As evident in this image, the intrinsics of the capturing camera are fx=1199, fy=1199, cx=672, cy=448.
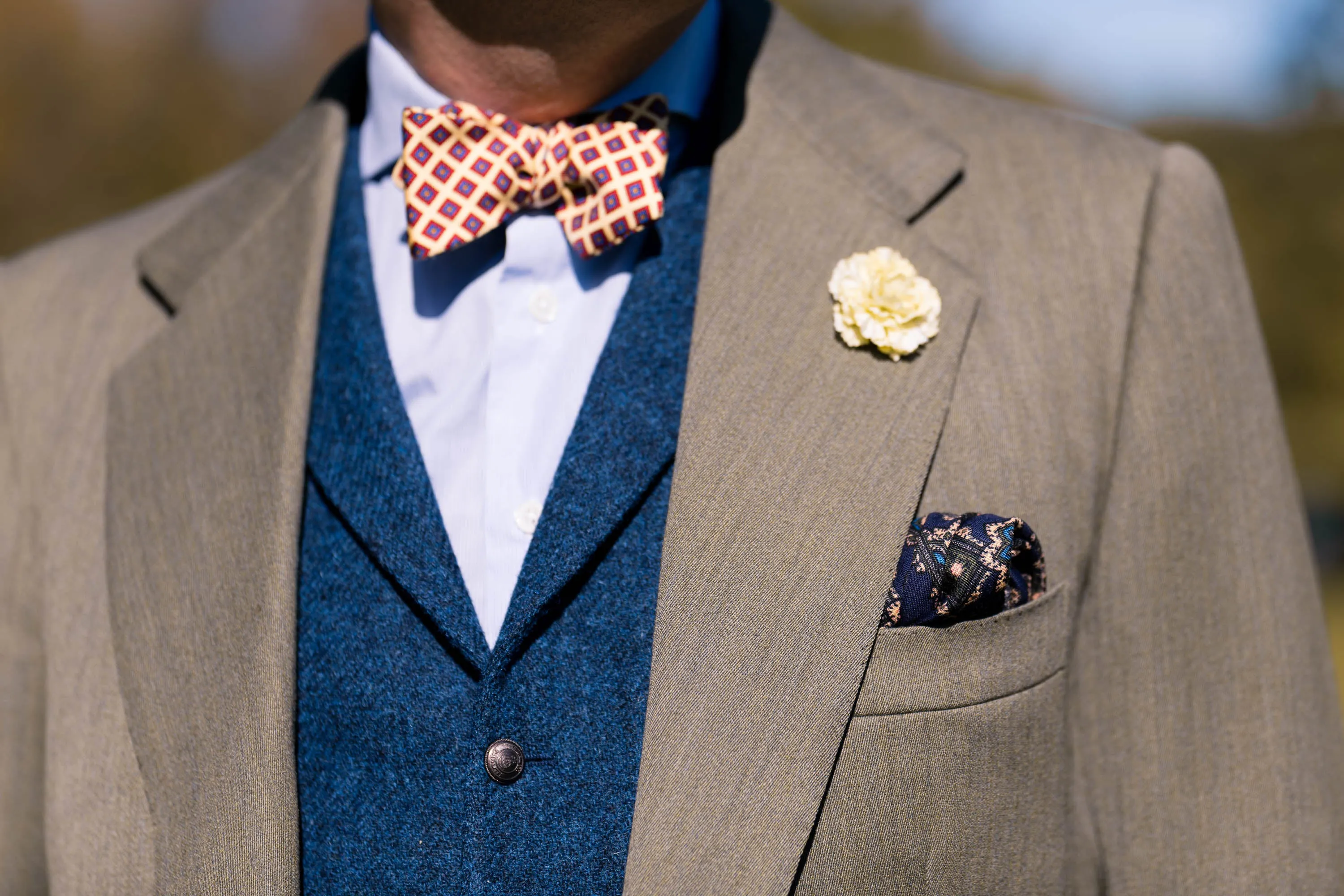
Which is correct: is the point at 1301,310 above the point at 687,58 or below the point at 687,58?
below

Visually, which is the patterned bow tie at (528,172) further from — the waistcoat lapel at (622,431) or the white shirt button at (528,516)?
the white shirt button at (528,516)

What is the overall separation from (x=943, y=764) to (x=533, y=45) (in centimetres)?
97

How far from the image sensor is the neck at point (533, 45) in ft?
4.66

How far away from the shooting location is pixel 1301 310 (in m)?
9.45

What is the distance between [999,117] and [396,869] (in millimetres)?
1200

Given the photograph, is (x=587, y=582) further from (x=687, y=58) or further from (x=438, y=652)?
(x=687, y=58)

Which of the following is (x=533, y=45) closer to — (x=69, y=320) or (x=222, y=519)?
(x=222, y=519)

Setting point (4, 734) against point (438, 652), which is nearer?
point (438, 652)

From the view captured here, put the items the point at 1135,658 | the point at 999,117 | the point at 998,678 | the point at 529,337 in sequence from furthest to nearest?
the point at 999,117
the point at 529,337
the point at 1135,658
the point at 998,678

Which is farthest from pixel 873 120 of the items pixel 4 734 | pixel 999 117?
pixel 4 734

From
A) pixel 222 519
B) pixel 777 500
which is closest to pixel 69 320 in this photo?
pixel 222 519

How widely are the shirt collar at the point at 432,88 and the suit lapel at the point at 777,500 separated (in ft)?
0.39

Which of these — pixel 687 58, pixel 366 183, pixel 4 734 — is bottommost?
pixel 4 734

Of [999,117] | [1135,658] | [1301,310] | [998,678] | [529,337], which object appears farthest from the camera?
[1301,310]
